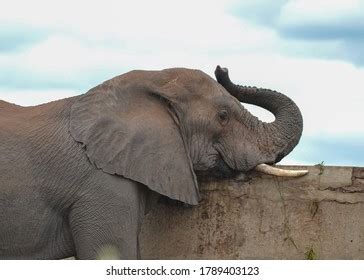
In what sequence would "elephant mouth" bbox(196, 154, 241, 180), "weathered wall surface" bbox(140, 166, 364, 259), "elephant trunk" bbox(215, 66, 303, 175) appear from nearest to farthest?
1. "elephant mouth" bbox(196, 154, 241, 180)
2. "elephant trunk" bbox(215, 66, 303, 175)
3. "weathered wall surface" bbox(140, 166, 364, 259)

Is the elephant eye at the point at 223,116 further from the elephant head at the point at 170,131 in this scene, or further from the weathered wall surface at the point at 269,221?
the weathered wall surface at the point at 269,221

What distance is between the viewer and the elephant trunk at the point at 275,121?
10.1 meters

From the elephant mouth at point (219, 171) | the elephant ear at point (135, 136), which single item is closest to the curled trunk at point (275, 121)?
the elephant mouth at point (219, 171)

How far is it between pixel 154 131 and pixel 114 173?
52 cm

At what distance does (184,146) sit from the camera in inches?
382

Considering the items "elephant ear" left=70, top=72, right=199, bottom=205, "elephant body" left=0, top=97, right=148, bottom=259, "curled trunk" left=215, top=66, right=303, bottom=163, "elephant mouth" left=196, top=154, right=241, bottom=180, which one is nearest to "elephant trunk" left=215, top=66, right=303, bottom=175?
"curled trunk" left=215, top=66, right=303, bottom=163

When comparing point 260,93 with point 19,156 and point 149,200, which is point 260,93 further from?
point 19,156

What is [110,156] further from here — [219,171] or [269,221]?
[269,221]

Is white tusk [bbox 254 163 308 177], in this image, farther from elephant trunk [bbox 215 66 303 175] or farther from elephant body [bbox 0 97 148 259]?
elephant body [bbox 0 97 148 259]

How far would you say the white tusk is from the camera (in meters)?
10.1

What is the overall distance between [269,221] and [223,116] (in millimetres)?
1282

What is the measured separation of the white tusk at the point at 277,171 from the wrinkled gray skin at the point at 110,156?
128 mm

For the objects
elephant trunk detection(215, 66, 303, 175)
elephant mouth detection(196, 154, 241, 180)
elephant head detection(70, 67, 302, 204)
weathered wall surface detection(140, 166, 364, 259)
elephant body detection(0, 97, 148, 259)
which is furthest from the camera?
weathered wall surface detection(140, 166, 364, 259)
